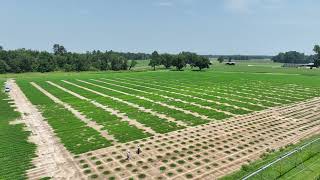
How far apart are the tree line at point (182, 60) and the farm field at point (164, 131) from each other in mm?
98844

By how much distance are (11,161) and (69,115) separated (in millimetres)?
17885

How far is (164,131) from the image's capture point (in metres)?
34.8

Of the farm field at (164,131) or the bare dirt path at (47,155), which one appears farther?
the farm field at (164,131)

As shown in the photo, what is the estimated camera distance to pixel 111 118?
136 ft

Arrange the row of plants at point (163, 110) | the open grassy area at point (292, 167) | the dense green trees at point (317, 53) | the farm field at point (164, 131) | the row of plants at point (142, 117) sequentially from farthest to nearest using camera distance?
the dense green trees at point (317, 53)
the row of plants at point (163, 110)
the row of plants at point (142, 117)
the farm field at point (164, 131)
the open grassy area at point (292, 167)

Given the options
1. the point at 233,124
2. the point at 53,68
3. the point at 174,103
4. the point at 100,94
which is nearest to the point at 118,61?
the point at 53,68

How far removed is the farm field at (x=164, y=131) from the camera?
24.5 m

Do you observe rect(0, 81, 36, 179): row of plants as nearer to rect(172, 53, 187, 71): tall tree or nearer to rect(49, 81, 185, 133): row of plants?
rect(49, 81, 185, 133): row of plants

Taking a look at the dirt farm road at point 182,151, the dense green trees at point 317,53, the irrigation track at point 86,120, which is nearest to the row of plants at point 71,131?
the irrigation track at point 86,120

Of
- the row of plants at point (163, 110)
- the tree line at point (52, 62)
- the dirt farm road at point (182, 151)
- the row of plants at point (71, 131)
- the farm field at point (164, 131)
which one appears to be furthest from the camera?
the tree line at point (52, 62)

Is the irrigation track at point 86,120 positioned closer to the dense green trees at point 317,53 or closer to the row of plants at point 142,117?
the row of plants at point 142,117

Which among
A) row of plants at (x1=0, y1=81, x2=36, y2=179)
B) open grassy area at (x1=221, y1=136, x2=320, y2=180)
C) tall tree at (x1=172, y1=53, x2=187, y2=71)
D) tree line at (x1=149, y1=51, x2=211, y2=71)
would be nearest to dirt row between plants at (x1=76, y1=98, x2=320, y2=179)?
open grassy area at (x1=221, y1=136, x2=320, y2=180)

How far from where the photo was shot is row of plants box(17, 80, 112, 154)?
→ 29.7 m

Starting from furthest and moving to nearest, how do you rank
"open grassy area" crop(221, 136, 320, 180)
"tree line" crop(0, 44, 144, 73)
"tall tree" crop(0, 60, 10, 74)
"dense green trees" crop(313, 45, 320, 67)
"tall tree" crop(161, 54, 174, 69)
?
1. "dense green trees" crop(313, 45, 320, 67)
2. "tall tree" crop(161, 54, 174, 69)
3. "tree line" crop(0, 44, 144, 73)
4. "tall tree" crop(0, 60, 10, 74)
5. "open grassy area" crop(221, 136, 320, 180)
